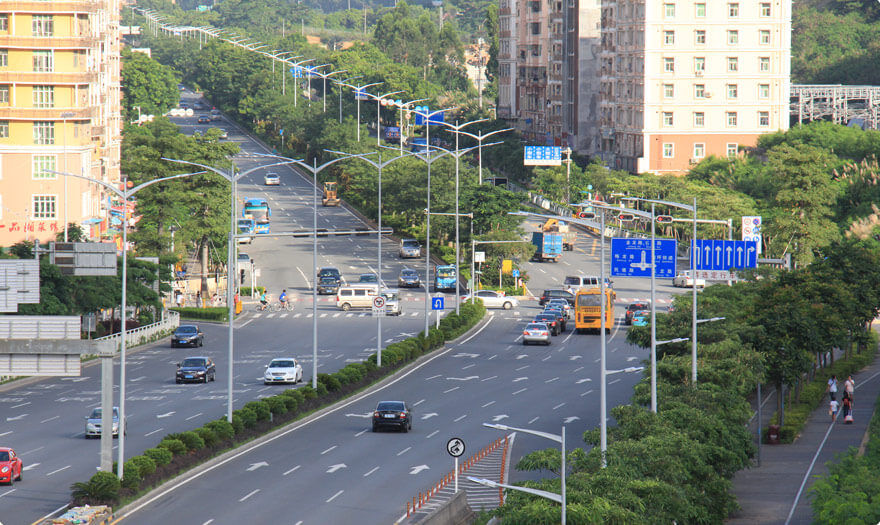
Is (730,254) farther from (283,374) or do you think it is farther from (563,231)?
(563,231)

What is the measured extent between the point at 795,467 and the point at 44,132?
254ft

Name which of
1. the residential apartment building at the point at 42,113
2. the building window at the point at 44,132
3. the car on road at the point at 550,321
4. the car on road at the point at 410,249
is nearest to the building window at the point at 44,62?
the residential apartment building at the point at 42,113

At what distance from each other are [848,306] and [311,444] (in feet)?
106

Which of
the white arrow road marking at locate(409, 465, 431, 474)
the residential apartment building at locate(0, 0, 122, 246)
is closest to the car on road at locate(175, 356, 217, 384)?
the white arrow road marking at locate(409, 465, 431, 474)

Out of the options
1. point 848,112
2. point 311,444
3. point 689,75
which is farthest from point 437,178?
point 848,112

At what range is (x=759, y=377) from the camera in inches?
2288


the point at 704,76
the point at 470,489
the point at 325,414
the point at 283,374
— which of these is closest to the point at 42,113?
the point at 283,374

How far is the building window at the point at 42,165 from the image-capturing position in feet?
370

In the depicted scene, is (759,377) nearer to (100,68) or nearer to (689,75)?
(100,68)

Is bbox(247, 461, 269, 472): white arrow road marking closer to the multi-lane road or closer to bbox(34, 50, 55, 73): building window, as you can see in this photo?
the multi-lane road

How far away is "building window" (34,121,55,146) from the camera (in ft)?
371

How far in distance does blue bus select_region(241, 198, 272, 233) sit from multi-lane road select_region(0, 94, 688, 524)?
2097cm

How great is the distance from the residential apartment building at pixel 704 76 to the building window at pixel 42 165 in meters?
65.6

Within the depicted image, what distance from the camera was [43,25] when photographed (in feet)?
371
